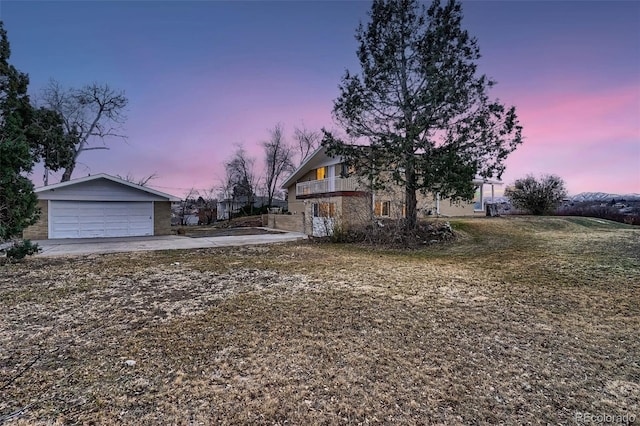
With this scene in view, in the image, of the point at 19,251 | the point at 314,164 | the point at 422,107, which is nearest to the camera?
the point at 19,251

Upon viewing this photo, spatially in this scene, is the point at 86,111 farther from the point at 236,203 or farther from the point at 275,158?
the point at 275,158

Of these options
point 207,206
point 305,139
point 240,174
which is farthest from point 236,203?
point 305,139

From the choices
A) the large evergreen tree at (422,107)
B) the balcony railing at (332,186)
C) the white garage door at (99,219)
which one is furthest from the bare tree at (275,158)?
the large evergreen tree at (422,107)

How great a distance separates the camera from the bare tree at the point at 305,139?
1553 inches

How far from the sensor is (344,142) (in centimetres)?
1353

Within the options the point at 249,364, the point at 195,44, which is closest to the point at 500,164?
the point at 249,364

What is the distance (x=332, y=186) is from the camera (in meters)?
17.1

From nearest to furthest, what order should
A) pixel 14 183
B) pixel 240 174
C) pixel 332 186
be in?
pixel 14 183 < pixel 332 186 < pixel 240 174

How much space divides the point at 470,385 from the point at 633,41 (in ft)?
41.0

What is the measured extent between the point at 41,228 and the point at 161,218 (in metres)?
5.17

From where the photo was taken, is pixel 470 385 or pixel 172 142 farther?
pixel 172 142

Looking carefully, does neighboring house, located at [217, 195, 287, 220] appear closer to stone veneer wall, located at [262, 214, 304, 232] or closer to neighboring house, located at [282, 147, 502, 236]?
stone veneer wall, located at [262, 214, 304, 232]

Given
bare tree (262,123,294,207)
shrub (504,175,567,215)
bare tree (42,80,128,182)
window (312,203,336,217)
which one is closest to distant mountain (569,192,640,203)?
shrub (504,175,567,215)

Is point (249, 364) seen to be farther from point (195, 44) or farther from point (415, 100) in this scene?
point (195, 44)
